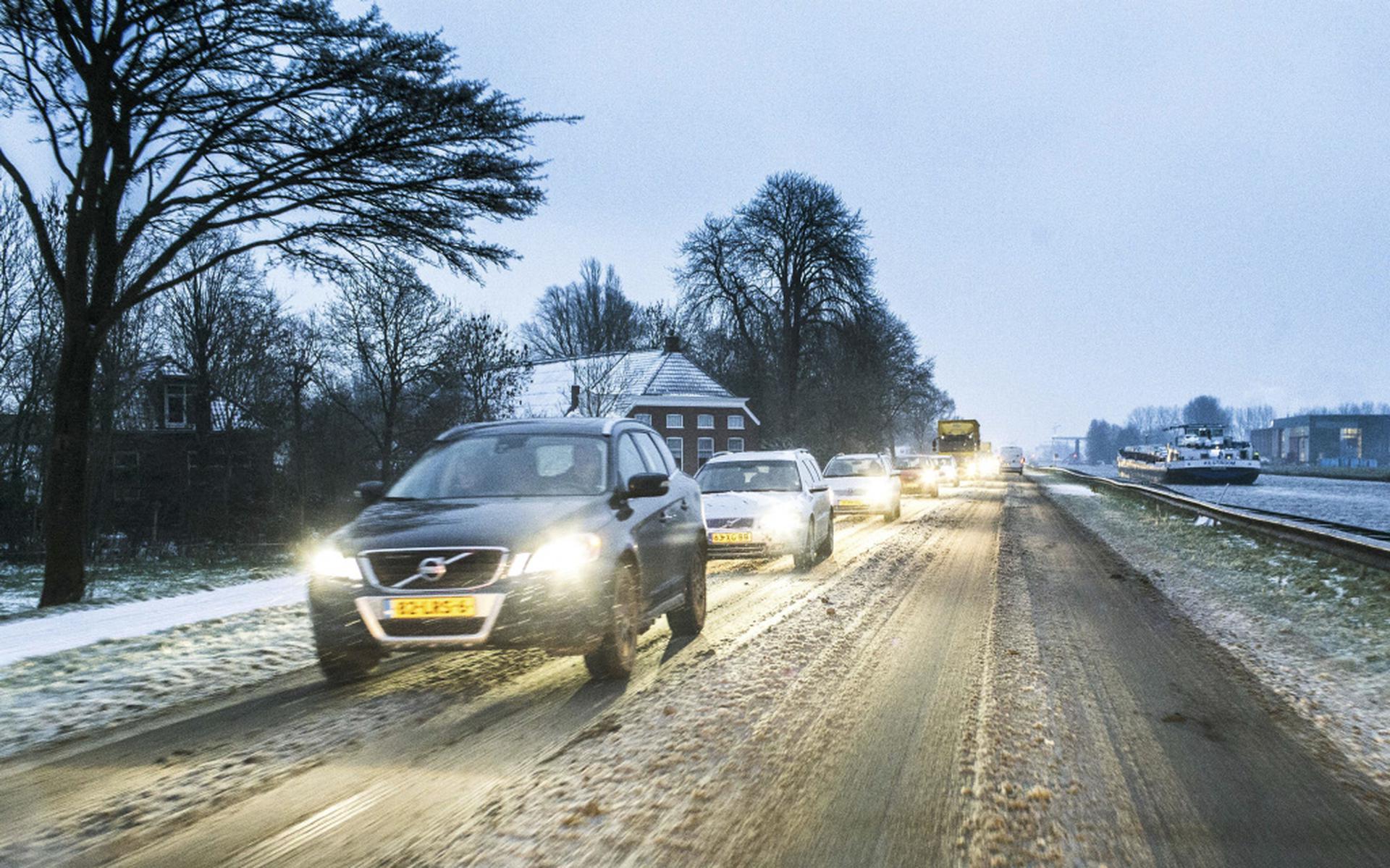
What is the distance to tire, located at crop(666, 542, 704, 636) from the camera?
8195 mm

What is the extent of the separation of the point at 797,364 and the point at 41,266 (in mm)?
34391

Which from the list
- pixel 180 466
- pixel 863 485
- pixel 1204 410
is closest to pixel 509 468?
pixel 863 485

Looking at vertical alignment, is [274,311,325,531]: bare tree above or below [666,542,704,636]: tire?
above

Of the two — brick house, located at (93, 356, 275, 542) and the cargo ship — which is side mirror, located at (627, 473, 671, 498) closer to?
brick house, located at (93, 356, 275, 542)

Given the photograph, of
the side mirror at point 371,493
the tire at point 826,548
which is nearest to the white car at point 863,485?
the tire at point 826,548

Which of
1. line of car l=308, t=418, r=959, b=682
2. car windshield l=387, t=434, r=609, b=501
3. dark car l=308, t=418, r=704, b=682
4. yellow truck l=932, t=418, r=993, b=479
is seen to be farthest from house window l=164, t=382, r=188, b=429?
yellow truck l=932, t=418, r=993, b=479

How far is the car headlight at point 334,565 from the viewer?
19.8ft

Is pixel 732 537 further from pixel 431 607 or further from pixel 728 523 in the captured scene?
pixel 431 607

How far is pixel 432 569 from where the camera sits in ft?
19.4

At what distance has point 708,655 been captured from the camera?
7.42 metres

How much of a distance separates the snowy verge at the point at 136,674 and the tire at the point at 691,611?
112 inches

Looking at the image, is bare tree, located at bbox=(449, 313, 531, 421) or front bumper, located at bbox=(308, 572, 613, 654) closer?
front bumper, located at bbox=(308, 572, 613, 654)

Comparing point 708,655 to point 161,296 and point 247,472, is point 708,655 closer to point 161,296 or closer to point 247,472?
point 247,472

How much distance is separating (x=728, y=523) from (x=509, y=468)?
21.0ft
